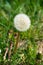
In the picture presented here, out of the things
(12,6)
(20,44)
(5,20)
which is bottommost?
(20,44)

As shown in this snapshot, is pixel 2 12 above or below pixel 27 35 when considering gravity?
above

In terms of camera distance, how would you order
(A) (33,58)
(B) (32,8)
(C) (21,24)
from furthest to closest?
(B) (32,8), (A) (33,58), (C) (21,24)

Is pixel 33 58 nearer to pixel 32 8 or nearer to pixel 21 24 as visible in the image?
pixel 21 24

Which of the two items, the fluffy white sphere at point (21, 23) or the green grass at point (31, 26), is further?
the green grass at point (31, 26)

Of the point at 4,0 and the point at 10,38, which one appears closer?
the point at 10,38

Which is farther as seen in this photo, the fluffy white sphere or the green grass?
the green grass

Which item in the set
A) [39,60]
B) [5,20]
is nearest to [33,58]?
[39,60]

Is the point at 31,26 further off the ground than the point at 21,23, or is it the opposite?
the point at 31,26

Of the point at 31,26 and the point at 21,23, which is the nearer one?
the point at 21,23
